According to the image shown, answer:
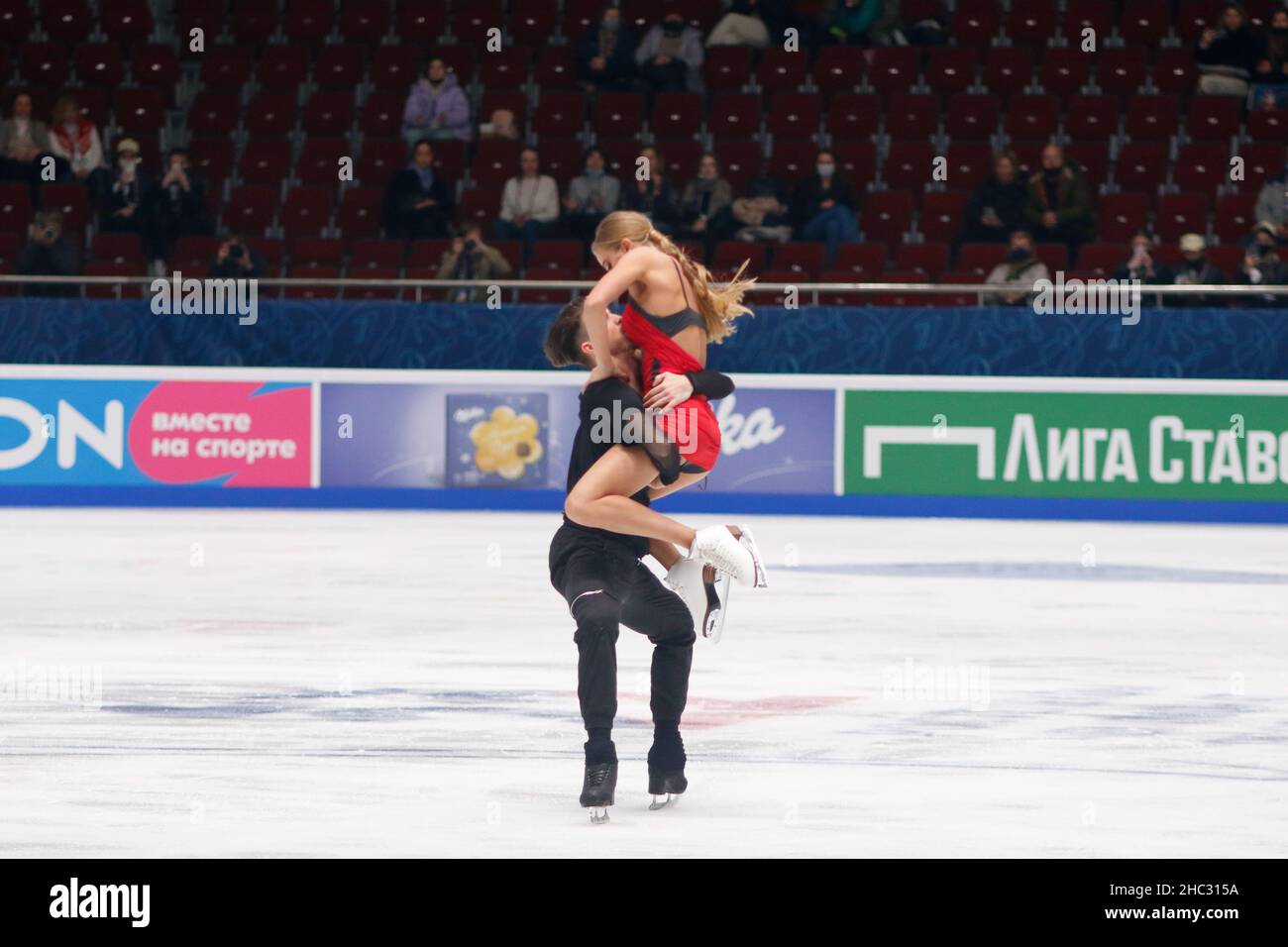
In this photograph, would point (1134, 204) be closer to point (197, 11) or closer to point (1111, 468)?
point (1111, 468)

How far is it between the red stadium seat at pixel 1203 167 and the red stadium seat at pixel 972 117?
1.70 m

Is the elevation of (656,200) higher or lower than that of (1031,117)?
lower

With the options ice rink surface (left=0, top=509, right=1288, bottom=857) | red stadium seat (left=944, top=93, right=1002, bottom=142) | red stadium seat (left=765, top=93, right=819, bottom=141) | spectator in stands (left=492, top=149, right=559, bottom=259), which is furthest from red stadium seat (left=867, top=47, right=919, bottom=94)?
ice rink surface (left=0, top=509, right=1288, bottom=857)

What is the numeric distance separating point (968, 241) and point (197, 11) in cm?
843

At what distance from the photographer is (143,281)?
15750 millimetres

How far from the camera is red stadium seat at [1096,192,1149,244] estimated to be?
17203mm

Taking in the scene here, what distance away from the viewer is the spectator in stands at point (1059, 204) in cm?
1672

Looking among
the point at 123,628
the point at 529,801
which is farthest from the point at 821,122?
the point at 529,801

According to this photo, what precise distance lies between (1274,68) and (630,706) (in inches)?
508

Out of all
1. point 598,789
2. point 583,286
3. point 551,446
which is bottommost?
point 598,789

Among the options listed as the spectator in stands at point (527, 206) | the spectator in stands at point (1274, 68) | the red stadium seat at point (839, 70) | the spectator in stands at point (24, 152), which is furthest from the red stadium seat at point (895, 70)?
the spectator in stands at point (24, 152)

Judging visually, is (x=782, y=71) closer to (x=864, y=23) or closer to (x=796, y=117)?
(x=796, y=117)

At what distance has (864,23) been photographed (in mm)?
19219

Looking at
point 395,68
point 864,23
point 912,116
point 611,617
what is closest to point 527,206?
point 395,68
